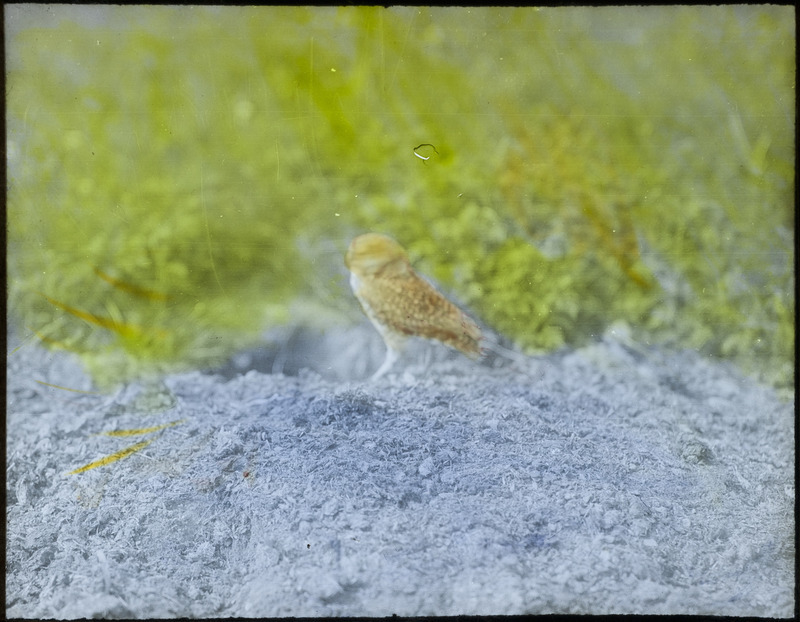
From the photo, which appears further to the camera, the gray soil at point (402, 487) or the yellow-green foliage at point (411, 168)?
the yellow-green foliage at point (411, 168)

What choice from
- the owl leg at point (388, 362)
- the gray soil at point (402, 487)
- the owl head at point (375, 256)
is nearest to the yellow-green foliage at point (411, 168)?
the owl head at point (375, 256)

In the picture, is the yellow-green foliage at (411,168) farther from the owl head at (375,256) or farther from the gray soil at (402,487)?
the gray soil at (402,487)

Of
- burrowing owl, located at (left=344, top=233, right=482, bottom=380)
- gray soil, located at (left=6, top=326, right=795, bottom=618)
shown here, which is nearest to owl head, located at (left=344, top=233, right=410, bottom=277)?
burrowing owl, located at (left=344, top=233, right=482, bottom=380)

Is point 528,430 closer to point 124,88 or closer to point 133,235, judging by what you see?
point 133,235

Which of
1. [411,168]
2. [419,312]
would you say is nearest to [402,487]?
[419,312]

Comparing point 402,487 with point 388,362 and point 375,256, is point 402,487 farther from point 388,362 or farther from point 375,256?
point 375,256

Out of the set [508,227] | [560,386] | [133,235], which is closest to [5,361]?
[133,235]
